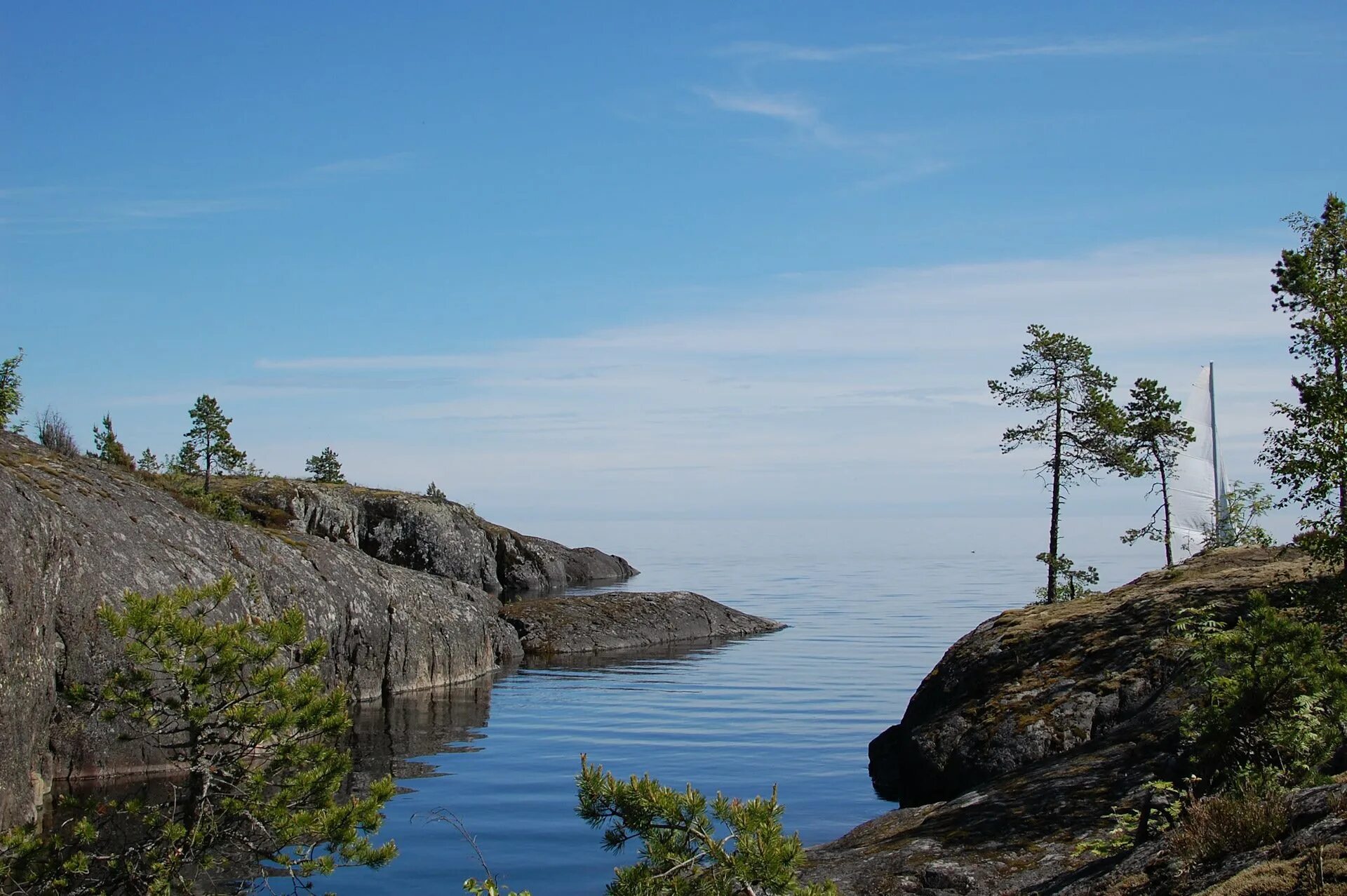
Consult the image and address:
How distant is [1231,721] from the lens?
370 inches

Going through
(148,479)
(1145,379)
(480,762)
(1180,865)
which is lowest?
(480,762)

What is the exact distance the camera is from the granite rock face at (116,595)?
15.5m

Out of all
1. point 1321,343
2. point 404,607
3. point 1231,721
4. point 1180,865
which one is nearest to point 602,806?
point 1180,865

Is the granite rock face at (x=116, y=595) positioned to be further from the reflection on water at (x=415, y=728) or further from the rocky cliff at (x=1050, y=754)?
the rocky cliff at (x=1050, y=754)

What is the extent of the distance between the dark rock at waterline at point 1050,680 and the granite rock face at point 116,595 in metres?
11.0

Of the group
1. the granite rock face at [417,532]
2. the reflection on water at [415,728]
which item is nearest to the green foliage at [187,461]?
the granite rock face at [417,532]

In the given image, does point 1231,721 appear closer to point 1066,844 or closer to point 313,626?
point 1066,844

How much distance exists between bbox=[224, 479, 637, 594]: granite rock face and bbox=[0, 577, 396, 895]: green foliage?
41.3 metres

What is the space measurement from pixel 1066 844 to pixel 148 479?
26.6m

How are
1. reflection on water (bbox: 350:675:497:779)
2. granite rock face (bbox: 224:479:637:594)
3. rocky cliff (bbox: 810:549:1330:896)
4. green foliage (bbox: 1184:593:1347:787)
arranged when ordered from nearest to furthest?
green foliage (bbox: 1184:593:1347:787) → rocky cliff (bbox: 810:549:1330:896) → reflection on water (bbox: 350:675:497:779) → granite rock face (bbox: 224:479:637:594)

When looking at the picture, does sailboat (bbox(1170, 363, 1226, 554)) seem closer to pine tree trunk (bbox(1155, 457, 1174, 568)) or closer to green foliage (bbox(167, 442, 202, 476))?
pine tree trunk (bbox(1155, 457, 1174, 568))

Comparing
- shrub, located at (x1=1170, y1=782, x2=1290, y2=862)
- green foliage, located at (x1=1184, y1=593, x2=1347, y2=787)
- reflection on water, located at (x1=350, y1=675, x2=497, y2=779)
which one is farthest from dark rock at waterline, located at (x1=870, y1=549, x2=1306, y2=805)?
reflection on water, located at (x1=350, y1=675, x2=497, y2=779)

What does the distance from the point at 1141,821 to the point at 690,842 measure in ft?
11.1

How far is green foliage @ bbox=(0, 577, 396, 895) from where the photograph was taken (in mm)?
10008
